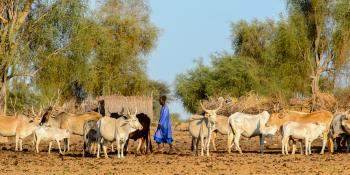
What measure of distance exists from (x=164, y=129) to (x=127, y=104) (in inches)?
506

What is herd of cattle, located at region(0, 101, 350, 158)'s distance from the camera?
2161 cm

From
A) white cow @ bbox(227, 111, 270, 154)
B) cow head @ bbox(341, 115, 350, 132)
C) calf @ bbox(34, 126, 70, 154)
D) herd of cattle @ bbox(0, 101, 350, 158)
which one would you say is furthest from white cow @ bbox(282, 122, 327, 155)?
calf @ bbox(34, 126, 70, 154)

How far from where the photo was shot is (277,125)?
23844 millimetres

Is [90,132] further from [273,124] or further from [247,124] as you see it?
[273,124]

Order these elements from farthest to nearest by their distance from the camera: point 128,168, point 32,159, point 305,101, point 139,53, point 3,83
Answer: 1. point 139,53
2. point 305,101
3. point 3,83
4. point 32,159
5. point 128,168

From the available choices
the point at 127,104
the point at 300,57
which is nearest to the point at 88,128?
the point at 127,104

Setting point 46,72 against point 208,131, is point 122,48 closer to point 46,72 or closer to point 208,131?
point 46,72

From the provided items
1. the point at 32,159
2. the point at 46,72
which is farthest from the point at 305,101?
the point at 32,159

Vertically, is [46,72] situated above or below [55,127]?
above

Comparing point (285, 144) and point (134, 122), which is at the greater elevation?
point (134, 122)

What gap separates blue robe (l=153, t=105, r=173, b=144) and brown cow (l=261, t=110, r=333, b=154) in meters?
2.85

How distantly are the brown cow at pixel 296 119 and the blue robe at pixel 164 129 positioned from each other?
2849 mm

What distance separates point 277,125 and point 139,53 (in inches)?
1152

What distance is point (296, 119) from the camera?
24.4 m
